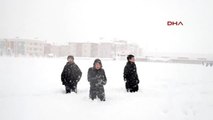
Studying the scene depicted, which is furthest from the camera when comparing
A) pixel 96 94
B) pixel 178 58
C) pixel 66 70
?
pixel 178 58

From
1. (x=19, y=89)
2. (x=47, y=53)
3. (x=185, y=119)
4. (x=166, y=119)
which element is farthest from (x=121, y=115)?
(x=47, y=53)

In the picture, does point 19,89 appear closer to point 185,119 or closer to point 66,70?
point 66,70

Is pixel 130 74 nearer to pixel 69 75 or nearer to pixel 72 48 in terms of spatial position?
pixel 69 75

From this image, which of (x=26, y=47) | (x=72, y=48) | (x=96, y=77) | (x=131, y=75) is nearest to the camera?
(x=96, y=77)

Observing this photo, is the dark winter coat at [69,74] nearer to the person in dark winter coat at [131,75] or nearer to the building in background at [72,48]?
the person in dark winter coat at [131,75]

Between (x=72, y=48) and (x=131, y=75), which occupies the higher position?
(x=72, y=48)

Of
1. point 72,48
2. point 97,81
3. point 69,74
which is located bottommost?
point 97,81

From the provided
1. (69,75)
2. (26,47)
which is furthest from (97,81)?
(26,47)

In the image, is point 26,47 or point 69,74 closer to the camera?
point 69,74

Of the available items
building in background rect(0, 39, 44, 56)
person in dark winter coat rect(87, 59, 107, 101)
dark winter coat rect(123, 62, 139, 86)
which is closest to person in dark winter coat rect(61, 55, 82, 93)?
person in dark winter coat rect(87, 59, 107, 101)

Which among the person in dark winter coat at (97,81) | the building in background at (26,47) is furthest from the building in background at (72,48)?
the person in dark winter coat at (97,81)

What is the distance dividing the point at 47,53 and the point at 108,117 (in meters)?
83.0

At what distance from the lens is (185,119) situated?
6.51 metres

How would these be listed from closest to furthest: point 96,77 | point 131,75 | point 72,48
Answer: point 96,77 < point 131,75 < point 72,48
